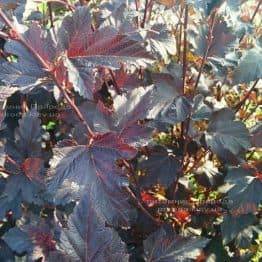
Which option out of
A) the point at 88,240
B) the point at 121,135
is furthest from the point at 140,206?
the point at 88,240

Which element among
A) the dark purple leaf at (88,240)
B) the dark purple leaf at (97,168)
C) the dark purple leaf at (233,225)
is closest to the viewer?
the dark purple leaf at (88,240)

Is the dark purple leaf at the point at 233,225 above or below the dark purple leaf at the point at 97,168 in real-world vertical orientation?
below

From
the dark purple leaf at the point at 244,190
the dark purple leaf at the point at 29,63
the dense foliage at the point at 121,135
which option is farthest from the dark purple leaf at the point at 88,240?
the dark purple leaf at the point at 244,190

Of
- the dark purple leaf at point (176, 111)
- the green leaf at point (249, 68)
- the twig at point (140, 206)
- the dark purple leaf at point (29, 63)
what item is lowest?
the twig at point (140, 206)

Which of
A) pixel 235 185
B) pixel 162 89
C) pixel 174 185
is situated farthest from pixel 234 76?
pixel 174 185

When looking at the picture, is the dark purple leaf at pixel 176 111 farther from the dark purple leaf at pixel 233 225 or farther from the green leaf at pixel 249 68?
the dark purple leaf at pixel 233 225

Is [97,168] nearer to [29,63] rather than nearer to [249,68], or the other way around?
[29,63]

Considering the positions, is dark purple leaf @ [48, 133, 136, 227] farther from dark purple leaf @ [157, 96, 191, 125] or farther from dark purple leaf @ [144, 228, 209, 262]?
dark purple leaf @ [157, 96, 191, 125]

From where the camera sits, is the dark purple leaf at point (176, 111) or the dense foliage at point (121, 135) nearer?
the dense foliage at point (121, 135)

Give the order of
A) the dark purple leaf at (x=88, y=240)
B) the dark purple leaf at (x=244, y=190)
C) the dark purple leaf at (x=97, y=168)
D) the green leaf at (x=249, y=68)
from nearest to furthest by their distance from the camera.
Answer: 1. the dark purple leaf at (x=88, y=240)
2. the dark purple leaf at (x=97, y=168)
3. the green leaf at (x=249, y=68)
4. the dark purple leaf at (x=244, y=190)
